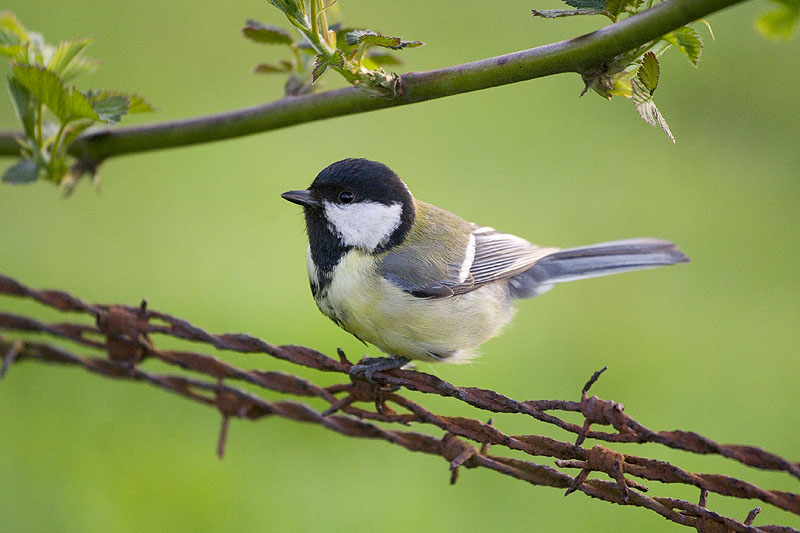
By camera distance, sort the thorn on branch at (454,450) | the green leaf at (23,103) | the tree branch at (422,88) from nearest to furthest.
Result: the tree branch at (422,88), the thorn on branch at (454,450), the green leaf at (23,103)

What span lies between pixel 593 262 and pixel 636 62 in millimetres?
1182

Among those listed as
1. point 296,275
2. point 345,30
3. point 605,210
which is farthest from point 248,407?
point 605,210

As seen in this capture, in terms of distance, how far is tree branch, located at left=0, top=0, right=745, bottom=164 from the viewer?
4.12 ft

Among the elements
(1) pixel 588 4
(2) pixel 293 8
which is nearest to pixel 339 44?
(2) pixel 293 8

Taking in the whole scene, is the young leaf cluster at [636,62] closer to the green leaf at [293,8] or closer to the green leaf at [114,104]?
the green leaf at [293,8]

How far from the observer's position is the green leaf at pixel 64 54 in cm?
187

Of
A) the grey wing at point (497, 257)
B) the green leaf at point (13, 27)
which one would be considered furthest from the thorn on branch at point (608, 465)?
the green leaf at point (13, 27)

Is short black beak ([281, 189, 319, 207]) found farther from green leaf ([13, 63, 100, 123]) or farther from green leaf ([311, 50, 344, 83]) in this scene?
green leaf ([311, 50, 344, 83])

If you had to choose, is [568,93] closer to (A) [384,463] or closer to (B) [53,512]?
(A) [384,463]

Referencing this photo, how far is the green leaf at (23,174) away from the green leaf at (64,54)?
0.25 meters

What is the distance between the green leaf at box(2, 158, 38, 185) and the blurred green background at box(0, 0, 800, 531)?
3.80ft

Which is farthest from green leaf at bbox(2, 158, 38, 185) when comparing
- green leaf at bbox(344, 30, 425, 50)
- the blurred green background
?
the blurred green background

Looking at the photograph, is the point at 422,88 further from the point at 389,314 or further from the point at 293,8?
the point at 389,314

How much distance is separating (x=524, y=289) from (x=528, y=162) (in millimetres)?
2287
